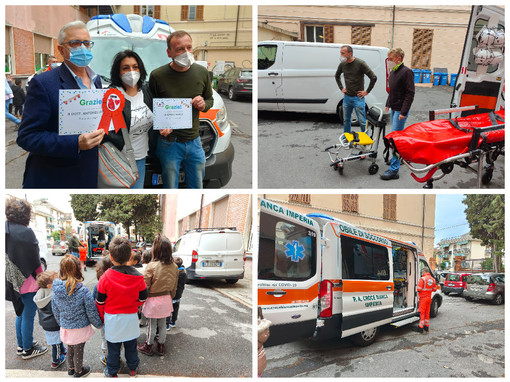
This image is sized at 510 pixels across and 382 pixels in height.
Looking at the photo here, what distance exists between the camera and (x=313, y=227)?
12.7 ft

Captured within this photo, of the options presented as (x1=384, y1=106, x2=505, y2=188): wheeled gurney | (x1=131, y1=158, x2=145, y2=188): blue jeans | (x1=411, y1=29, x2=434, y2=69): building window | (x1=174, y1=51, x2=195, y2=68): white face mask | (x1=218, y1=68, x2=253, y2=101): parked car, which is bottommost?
(x1=131, y1=158, x2=145, y2=188): blue jeans

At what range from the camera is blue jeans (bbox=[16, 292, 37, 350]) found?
12.2 feet

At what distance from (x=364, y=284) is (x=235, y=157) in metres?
3.39

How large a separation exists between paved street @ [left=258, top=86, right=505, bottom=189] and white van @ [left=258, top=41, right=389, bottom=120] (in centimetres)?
37

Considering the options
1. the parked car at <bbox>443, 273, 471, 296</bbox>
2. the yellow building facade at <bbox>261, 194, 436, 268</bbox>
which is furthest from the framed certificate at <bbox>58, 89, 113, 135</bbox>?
the parked car at <bbox>443, 273, 471, 296</bbox>

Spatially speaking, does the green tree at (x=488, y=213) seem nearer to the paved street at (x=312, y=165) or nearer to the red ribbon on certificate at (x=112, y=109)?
the paved street at (x=312, y=165)

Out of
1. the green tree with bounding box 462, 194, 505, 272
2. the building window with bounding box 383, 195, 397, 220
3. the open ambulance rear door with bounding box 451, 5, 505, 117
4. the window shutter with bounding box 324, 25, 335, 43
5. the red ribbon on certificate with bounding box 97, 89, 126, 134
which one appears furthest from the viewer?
the window shutter with bounding box 324, 25, 335, 43

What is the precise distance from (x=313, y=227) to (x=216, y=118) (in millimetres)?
1709

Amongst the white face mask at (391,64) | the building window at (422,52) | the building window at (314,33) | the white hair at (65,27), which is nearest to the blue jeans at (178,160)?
the white hair at (65,27)

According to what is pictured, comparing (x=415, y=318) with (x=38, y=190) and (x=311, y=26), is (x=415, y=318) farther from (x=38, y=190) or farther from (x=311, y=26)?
(x=311, y=26)

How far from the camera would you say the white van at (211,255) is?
230 inches

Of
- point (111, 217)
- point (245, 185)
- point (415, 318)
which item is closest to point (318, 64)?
point (245, 185)

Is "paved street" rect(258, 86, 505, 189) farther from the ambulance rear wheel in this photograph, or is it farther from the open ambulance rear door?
the ambulance rear wheel

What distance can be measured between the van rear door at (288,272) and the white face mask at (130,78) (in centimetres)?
142
